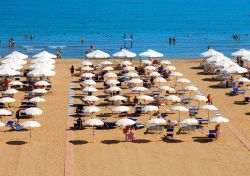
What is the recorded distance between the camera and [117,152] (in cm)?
2381

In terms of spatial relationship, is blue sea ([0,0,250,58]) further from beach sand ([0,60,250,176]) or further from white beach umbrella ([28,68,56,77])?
beach sand ([0,60,250,176])

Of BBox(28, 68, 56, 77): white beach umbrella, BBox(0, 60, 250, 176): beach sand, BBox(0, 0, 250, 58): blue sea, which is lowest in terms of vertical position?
BBox(0, 60, 250, 176): beach sand

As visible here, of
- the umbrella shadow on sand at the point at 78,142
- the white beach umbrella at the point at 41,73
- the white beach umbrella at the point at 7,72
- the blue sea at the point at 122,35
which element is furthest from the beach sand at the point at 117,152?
the blue sea at the point at 122,35

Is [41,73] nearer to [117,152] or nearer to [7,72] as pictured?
[7,72]

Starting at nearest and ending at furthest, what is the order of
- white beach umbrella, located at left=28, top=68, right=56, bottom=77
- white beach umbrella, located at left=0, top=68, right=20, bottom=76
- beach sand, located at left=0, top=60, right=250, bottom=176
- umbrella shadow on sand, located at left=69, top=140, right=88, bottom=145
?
beach sand, located at left=0, top=60, right=250, bottom=176, umbrella shadow on sand, located at left=69, top=140, right=88, bottom=145, white beach umbrella, located at left=28, top=68, right=56, bottom=77, white beach umbrella, located at left=0, top=68, right=20, bottom=76

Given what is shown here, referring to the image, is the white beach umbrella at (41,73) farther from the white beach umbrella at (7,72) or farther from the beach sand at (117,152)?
the beach sand at (117,152)

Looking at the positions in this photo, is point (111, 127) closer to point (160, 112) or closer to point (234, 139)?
point (160, 112)

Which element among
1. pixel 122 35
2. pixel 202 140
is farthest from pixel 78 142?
pixel 122 35

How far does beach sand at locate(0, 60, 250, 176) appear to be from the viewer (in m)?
21.8

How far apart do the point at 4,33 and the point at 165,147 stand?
64988 millimetres

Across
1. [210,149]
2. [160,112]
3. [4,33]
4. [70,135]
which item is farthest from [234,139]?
[4,33]

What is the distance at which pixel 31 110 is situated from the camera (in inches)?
1049

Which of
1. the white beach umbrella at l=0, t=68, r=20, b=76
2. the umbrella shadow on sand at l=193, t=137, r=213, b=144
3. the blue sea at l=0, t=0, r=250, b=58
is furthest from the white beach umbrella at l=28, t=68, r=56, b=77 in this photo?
the blue sea at l=0, t=0, r=250, b=58

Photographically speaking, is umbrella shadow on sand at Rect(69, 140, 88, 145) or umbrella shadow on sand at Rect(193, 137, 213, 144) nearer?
umbrella shadow on sand at Rect(69, 140, 88, 145)
